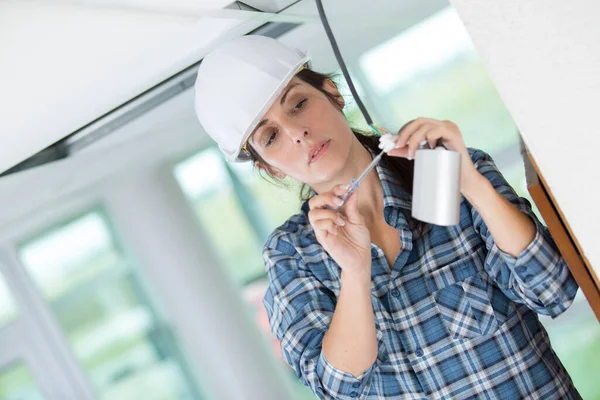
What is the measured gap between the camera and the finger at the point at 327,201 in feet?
3.01

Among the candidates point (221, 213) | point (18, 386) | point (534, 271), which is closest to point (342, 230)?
point (534, 271)

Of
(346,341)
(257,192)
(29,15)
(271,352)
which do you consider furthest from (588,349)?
(29,15)

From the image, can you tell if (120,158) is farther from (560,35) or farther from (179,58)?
(560,35)

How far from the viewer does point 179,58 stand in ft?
4.16

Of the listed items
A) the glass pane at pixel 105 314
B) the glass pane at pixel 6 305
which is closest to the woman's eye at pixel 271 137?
the glass pane at pixel 105 314

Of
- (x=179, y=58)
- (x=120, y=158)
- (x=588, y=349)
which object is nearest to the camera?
(x=179, y=58)

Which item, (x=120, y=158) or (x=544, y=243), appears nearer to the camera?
(x=544, y=243)

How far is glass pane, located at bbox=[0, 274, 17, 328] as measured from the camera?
2436mm

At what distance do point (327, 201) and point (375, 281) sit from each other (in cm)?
26

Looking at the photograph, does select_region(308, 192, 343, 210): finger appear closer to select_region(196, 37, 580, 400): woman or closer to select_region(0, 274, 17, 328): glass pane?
select_region(196, 37, 580, 400): woman

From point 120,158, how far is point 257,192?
1.90 ft

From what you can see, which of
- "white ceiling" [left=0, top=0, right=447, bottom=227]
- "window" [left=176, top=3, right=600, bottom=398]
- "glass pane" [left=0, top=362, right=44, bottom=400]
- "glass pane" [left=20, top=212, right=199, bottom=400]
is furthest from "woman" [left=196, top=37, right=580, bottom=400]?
"glass pane" [left=0, top=362, right=44, bottom=400]

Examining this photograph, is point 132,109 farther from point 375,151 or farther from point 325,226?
point 325,226

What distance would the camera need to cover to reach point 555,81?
51 centimetres
